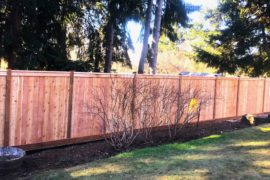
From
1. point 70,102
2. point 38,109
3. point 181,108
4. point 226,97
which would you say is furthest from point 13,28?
point 226,97

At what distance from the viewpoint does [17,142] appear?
610 centimetres

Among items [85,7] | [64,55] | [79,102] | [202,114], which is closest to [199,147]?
[79,102]

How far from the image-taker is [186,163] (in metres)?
5.64

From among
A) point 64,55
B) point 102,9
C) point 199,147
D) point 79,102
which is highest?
point 102,9

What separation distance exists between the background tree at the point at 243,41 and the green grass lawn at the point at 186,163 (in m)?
11.0

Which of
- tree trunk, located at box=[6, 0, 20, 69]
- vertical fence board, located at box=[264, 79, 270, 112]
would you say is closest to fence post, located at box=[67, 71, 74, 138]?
→ tree trunk, located at box=[6, 0, 20, 69]

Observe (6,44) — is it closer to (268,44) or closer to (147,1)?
(147,1)

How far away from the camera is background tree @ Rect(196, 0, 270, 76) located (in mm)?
17656

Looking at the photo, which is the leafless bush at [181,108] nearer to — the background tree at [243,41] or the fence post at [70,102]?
the fence post at [70,102]

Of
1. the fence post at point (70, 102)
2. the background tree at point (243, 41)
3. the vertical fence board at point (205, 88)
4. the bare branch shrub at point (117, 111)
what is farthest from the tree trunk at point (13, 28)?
the background tree at point (243, 41)

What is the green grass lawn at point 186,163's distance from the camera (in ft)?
16.3

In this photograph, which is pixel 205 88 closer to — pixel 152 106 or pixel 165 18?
pixel 152 106

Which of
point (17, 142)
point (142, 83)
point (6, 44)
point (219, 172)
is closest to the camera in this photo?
point (219, 172)

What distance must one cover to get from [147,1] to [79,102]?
21.0 feet
